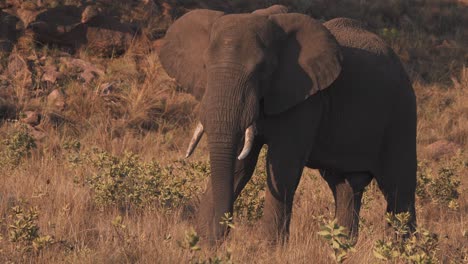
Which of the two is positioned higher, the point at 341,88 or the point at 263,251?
the point at 341,88

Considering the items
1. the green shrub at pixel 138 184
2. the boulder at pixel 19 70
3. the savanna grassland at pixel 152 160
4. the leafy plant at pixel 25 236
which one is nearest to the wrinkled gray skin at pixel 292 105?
the savanna grassland at pixel 152 160

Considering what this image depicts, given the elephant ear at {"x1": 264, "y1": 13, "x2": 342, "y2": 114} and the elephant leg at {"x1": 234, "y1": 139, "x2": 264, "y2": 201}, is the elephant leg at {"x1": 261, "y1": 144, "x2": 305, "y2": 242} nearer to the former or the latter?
the elephant leg at {"x1": 234, "y1": 139, "x2": 264, "y2": 201}

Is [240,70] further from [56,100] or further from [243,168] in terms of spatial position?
[56,100]

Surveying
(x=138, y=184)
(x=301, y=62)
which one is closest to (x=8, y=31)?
(x=138, y=184)

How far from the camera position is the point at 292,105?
6.63 m

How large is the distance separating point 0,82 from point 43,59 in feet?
3.75

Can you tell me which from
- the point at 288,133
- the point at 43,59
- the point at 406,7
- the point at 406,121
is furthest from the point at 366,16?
the point at 288,133

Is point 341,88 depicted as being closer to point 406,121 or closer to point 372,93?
point 372,93

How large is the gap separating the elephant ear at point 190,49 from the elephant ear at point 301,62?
0.54m

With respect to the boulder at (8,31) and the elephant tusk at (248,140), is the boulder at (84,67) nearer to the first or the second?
the boulder at (8,31)

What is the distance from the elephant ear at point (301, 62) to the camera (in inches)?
263

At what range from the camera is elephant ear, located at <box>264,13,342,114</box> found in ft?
21.9

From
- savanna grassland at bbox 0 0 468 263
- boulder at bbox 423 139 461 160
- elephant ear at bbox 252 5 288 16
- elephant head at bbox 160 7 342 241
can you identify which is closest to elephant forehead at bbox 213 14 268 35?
elephant head at bbox 160 7 342 241

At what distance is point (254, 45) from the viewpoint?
6.46 m
